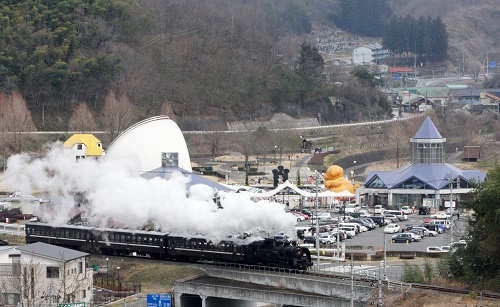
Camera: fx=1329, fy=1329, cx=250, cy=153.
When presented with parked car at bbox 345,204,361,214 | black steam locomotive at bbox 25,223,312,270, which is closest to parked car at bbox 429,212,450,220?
parked car at bbox 345,204,361,214

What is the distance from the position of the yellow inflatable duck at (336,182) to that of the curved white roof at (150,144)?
9.68 meters

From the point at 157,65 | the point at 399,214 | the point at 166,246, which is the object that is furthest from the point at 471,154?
the point at 166,246

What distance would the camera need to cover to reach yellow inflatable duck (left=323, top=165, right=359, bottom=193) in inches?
3369

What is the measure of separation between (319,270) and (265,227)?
3.07 m

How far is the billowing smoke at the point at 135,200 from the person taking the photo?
5484cm

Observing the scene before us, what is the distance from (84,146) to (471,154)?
35.9m

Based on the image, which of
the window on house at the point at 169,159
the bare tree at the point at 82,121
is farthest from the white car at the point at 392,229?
the bare tree at the point at 82,121

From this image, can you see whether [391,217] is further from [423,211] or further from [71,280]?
[71,280]

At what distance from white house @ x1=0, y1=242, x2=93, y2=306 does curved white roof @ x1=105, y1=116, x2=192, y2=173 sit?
2553cm

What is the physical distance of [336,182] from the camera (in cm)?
8612

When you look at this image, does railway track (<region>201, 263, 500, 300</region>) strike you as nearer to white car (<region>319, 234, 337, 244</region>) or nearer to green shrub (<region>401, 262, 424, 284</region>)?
green shrub (<region>401, 262, 424, 284</region>)

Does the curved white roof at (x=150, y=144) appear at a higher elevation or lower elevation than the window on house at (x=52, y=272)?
higher

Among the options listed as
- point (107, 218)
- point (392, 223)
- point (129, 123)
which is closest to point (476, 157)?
point (129, 123)

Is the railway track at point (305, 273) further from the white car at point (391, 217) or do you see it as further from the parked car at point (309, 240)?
the white car at point (391, 217)
